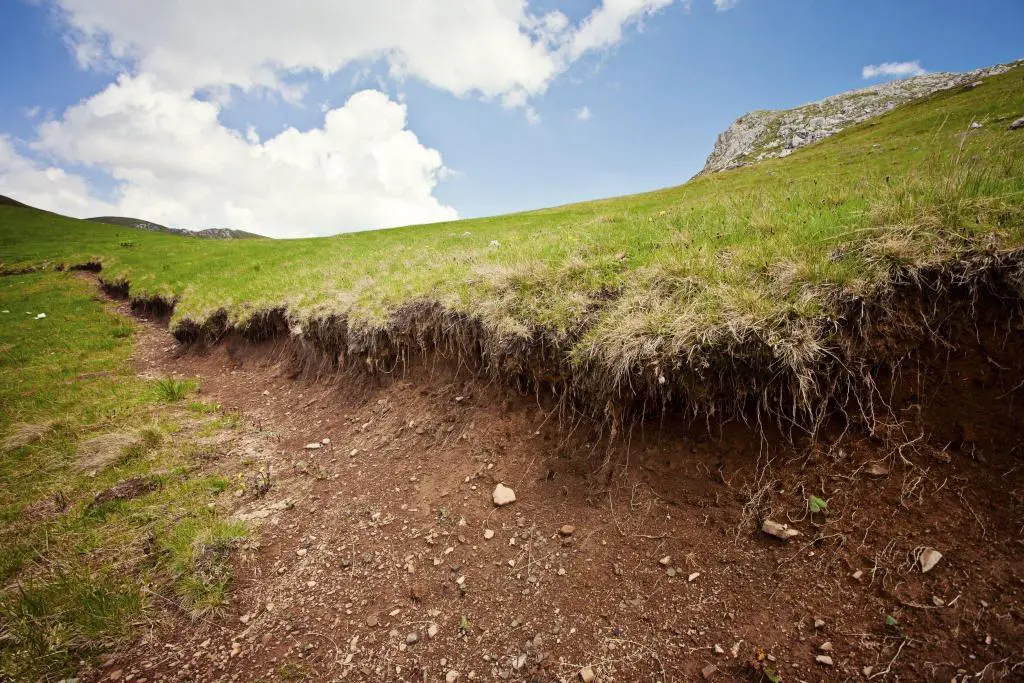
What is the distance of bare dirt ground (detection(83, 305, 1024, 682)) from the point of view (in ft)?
10.0

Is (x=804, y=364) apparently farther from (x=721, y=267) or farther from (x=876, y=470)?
(x=721, y=267)

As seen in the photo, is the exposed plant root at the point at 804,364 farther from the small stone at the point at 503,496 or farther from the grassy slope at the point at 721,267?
the small stone at the point at 503,496

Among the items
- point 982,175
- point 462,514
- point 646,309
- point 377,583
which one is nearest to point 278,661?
point 377,583

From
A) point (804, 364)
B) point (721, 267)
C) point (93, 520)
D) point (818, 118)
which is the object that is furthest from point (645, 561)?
point (818, 118)

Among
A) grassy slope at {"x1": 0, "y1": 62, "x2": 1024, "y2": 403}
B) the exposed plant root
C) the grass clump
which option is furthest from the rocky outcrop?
the grass clump

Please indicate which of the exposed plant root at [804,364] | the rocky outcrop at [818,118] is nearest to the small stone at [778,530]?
the exposed plant root at [804,364]

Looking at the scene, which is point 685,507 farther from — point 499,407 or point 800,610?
point 499,407

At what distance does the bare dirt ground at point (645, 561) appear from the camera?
3.06 metres

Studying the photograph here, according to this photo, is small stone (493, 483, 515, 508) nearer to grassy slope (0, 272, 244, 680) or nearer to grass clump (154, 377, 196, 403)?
grassy slope (0, 272, 244, 680)

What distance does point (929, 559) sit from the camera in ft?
10.3

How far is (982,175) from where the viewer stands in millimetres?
4379

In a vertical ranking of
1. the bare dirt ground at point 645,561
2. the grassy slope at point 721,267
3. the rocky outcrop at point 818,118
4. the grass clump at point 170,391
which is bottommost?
the bare dirt ground at point 645,561

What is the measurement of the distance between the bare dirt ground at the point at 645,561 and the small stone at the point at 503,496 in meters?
0.14

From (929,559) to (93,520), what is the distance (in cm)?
1046
